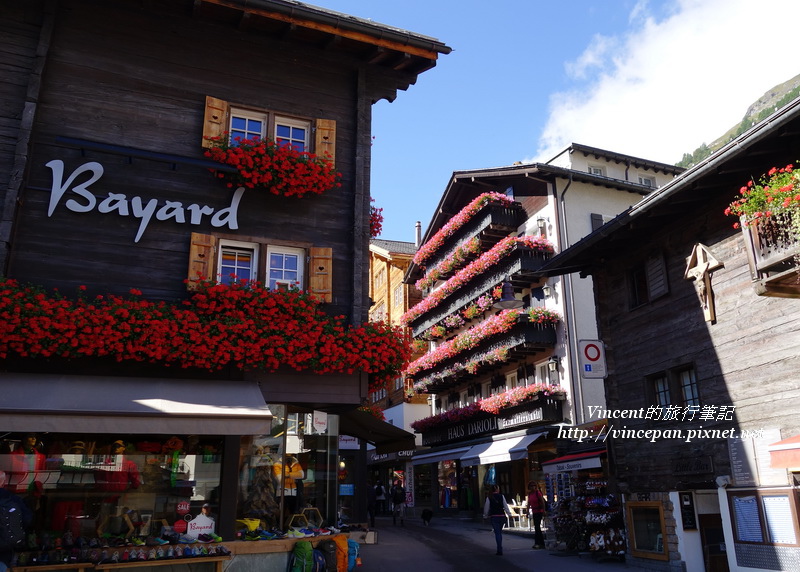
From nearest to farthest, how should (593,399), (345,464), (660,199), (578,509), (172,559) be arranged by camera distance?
(172,559), (660,199), (578,509), (593,399), (345,464)

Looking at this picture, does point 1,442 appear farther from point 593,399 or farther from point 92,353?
point 593,399

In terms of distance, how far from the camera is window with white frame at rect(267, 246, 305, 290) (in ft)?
44.7

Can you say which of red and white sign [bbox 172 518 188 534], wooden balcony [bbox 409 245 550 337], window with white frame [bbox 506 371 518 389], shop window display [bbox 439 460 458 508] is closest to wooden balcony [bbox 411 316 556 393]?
window with white frame [bbox 506 371 518 389]

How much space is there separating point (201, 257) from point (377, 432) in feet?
19.9

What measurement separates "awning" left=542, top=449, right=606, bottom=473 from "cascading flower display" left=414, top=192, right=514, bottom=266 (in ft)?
42.6

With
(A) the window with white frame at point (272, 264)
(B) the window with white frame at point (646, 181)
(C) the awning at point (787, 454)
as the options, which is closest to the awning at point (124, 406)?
(A) the window with white frame at point (272, 264)

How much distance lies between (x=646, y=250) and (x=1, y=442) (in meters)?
14.0

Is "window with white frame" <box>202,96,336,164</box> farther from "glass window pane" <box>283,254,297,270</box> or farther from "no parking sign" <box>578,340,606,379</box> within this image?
"no parking sign" <box>578,340,606,379</box>

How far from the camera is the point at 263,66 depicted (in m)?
14.8

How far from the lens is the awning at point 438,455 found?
3164cm

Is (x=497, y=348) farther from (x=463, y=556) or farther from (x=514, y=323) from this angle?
(x=463, y=556)

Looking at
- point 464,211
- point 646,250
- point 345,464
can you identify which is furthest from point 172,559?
point 464,211

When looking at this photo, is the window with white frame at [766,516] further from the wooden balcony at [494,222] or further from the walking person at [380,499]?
A: the walking person at [380,499]

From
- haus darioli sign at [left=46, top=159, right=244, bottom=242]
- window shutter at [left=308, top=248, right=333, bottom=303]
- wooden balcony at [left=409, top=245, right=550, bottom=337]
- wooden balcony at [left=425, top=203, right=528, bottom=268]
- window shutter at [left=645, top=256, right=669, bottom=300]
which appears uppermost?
wooden balcony at [left=425, top=203, right=528, bottom=268]
